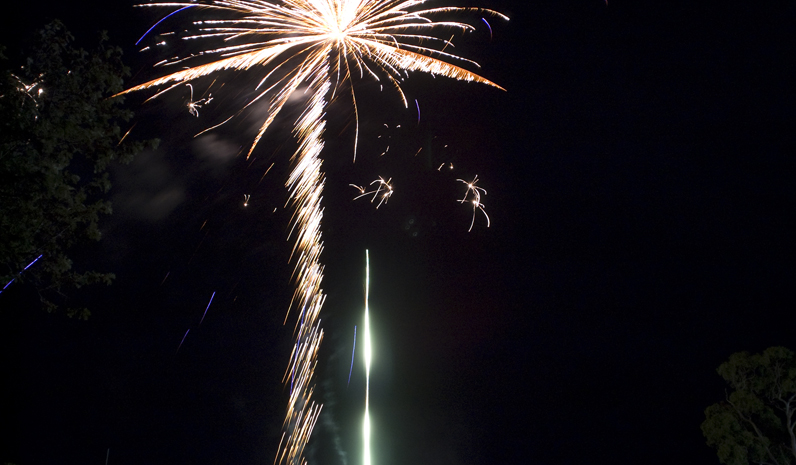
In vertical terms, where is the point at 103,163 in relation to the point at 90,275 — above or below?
above

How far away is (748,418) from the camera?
14594mm

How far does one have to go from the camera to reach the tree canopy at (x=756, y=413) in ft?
46.0

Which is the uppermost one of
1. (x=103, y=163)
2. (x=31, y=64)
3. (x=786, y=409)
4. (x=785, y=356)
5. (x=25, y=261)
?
(x=785, y=356)

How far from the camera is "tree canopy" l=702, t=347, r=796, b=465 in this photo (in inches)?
552

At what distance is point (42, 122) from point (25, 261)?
5.94 feet

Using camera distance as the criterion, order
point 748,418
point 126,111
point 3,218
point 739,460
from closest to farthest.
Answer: point 3,218, point 126,111, point 739,460, point 748,418

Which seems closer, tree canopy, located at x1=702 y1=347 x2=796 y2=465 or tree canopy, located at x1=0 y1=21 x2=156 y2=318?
tree canopy, located at x1=0 y1=21 x2=156 y2=318

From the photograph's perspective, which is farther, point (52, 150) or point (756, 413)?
point (756, 413)

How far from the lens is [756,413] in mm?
14555

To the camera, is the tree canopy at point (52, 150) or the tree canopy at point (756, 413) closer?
the tree canopy at point (52, 150)

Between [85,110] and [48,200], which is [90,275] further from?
[85,110]

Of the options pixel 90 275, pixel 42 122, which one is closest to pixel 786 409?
pixel 90 275

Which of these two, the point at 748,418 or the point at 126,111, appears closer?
the point at 126,111

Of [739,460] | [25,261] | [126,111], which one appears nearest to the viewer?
[25,261]
